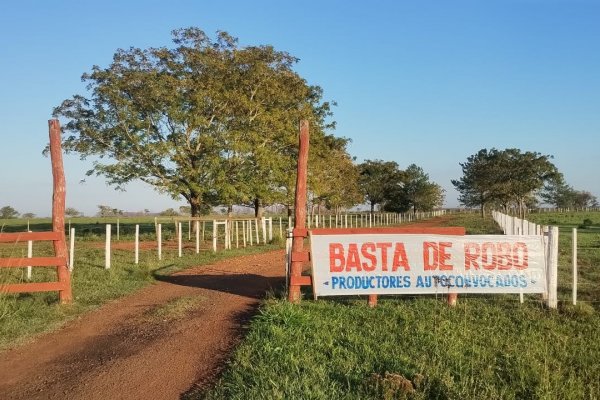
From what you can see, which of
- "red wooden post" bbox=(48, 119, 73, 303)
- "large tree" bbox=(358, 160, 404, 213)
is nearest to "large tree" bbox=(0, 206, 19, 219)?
"large tree" bbox=(358, 160, 404, 213)

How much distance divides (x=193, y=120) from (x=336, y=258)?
67.8ft

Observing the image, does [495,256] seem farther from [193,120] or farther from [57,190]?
[193,120]

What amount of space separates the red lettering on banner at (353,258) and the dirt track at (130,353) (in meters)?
1.81

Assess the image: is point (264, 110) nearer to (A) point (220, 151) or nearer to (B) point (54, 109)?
(A) point (220, 151)

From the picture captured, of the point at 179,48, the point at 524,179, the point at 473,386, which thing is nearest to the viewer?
the point at 473,386

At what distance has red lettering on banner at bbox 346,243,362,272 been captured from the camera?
8828 millimetres

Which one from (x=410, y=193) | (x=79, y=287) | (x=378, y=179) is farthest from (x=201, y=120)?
(x=410, y=193)

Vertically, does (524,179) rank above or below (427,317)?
above

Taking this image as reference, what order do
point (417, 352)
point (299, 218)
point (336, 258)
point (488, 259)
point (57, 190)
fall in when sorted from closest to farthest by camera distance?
point (417, 352), point (488, 259), point (336, 258), point (299, 218), point (57, 190)

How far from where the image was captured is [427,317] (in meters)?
7.66

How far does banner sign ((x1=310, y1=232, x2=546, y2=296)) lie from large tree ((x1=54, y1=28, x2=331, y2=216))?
774 inches

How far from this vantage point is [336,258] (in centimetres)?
888

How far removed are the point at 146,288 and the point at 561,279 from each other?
921 centimetres

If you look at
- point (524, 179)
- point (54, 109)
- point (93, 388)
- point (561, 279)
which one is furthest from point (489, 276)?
point (524, 179)
